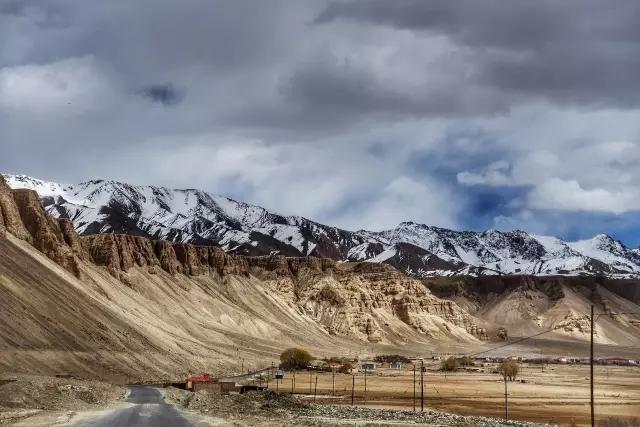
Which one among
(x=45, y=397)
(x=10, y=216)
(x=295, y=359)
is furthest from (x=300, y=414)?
(x=295, y=359)

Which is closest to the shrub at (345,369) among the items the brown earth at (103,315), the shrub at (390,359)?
the brown earth at (103,315)

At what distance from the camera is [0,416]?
170 ft

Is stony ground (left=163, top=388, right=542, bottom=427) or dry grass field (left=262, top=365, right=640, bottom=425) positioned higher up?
dry grass field (left=262, top=365, right=640, bottom=425)

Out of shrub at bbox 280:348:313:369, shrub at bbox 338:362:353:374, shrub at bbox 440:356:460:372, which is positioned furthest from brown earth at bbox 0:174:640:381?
shrub at bbox 440:356:460:372

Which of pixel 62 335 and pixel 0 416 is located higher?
pixel 62 335

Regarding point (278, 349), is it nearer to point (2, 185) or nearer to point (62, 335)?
point (2, 185)

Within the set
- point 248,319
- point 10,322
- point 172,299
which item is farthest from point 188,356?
point 248,319

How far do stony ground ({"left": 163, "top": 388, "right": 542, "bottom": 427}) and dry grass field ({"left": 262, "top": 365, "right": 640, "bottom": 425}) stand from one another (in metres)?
7.19

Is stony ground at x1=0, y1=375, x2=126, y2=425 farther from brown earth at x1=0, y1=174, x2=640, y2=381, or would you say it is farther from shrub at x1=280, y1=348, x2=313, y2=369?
shrub at x1=280, y1=348, x2=313, y2=369

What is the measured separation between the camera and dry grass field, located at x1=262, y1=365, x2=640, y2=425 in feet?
228

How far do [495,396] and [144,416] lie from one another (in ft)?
156

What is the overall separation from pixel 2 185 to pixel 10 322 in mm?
44868

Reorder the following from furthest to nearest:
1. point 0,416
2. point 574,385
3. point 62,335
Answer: point 574,385, point 62,335, point 0,416

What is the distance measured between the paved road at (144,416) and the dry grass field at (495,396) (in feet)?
60.5
